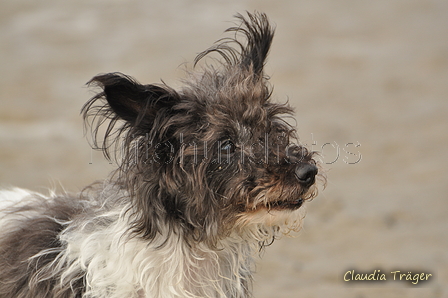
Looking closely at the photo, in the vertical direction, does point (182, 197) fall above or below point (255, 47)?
below

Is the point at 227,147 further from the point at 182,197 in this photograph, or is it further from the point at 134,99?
the point at 134,99

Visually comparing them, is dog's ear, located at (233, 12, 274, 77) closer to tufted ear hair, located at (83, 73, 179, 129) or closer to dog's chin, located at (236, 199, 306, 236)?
tufted ear hair, located at (83, 73, 179, 129)

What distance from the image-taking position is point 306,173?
340 centimetres

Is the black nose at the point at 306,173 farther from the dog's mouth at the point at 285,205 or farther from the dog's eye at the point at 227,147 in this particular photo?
the dog's eye at the point at 227,147

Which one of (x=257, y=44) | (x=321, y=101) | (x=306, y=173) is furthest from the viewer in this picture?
(x=321, y=101)

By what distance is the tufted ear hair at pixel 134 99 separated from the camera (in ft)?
10.9

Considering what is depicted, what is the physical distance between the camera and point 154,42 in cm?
1337

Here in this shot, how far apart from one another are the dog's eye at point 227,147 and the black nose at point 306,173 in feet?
1.27

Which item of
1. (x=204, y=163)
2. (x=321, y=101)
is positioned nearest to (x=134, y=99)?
(x=204, y=163)

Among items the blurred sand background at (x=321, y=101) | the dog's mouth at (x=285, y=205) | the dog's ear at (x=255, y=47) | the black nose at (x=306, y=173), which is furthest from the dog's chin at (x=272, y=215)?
the blurred sand background at (x=321, y=101)

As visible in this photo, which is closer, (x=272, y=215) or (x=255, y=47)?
(x=272, y=215)

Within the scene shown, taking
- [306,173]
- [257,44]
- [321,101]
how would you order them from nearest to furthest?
[306,173], [257,44], [321,101]

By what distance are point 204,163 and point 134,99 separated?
1.73ft

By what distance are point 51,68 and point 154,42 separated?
2.24m
